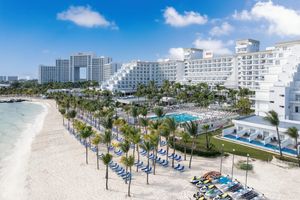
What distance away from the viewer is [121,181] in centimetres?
2416

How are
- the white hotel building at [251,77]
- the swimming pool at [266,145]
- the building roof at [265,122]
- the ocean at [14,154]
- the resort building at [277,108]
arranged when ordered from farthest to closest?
the white hotel building at [251,77], the building roof at [265,122], the resort building at [277,108], the swimming pool at [266,145], the ocean at [14,154]

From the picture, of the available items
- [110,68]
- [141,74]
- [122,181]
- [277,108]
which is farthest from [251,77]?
[110,68]

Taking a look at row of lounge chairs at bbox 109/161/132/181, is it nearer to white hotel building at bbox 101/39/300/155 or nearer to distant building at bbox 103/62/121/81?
white hotel building at bbox 101/39/300/155

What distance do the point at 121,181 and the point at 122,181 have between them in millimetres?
102

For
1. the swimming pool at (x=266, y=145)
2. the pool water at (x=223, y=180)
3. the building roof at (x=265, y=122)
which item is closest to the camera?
the pool water at (x=223, y=180)

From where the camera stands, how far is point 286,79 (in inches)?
1826

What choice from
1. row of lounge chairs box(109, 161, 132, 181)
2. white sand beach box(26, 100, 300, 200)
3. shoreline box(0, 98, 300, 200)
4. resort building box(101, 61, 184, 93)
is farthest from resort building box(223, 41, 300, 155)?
resort building box(101, 61, 184, 93)

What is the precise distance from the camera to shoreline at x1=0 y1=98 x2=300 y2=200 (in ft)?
70.4

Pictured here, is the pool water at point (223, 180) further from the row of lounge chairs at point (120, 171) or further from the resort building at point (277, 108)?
the resort building at point (277, 108)

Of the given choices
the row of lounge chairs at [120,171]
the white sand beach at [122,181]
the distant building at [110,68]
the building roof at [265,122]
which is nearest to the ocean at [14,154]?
the white sand beach at [122,181]

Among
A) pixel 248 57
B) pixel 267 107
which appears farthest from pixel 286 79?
pixel 248 57

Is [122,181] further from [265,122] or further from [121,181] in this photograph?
[265,122]

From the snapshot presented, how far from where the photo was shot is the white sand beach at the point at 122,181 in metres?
21.4

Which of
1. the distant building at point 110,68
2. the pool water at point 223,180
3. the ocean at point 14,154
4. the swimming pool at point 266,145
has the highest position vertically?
the distant building at point 110,68
